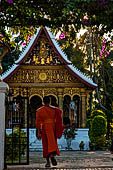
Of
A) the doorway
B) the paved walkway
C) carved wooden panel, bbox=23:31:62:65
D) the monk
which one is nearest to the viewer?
the paved walkway

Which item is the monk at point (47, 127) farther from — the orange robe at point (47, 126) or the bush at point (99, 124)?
the bush at point (99, 124)

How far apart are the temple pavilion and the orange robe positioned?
13394mm

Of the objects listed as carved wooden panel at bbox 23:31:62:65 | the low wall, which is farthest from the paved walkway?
carved wooden panel at bbox 23:31:62:65

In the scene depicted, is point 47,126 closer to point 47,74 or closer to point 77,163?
point 77,163

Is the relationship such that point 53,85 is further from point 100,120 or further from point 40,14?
point 40,14

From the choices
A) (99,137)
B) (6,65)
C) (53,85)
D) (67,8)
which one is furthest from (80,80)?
(67,8)

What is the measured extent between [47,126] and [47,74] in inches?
538

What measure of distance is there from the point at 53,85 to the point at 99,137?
3.55 metres

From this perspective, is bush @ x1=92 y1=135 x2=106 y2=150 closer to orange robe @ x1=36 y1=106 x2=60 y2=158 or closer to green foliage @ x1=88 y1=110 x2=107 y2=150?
green foliage @ x1=88 y1=110 x2=107 y2=150

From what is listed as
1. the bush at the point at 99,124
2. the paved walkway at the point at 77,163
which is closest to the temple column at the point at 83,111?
the bush at the point at 99,124

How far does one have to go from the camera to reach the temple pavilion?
25.5 metres

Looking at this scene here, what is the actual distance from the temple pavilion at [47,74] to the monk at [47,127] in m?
13.4

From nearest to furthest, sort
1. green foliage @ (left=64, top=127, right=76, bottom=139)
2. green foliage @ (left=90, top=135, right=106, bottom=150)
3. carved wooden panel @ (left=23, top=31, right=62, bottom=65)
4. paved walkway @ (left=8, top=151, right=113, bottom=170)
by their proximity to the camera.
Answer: paved walkway @ (left=8, top=151, right=113, bottom=170) < green foliage @ (left=64, top=127, right=76, bottom=139) < green foliage @ (left=90, top=135, right=106, bottom=150) < carved wooden panel @ (left=23, top=31, right=62, bottom=65)

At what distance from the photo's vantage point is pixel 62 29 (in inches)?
479
